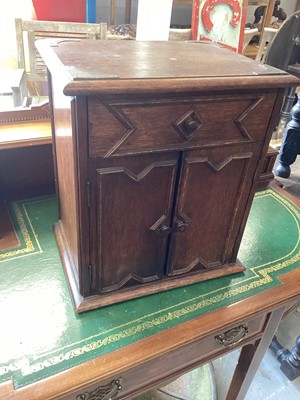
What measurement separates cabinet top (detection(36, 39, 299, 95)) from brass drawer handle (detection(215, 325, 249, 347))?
0.54m

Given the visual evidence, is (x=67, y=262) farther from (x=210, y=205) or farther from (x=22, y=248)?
(x=210, y=205)

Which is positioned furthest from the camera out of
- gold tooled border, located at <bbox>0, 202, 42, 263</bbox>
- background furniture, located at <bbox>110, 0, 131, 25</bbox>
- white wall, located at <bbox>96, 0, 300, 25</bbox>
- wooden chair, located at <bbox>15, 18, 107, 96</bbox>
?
white wall, located at <bbox>96, 0, 300, 25</bbox>

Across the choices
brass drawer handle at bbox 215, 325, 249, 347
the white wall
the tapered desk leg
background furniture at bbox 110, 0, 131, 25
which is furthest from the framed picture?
the white wall

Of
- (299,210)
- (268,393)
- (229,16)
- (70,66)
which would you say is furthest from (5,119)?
(268,393)

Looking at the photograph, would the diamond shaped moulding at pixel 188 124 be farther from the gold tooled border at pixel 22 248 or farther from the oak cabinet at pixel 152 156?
the gold tooled border at pixel 22 248

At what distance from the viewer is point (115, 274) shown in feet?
2.52

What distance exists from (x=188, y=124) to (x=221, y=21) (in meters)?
1.16

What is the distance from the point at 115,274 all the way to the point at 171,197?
204 millimetres

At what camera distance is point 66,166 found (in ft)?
2.38

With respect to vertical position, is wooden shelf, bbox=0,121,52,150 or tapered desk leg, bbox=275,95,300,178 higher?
wooden shelf, bbox=0,121,52,150

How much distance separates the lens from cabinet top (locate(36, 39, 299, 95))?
55 cm

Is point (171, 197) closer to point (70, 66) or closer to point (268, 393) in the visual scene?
point (70, 66)

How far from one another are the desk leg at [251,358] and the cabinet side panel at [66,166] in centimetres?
52

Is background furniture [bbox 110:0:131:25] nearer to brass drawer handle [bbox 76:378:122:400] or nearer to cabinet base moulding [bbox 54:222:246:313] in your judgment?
cabinet base moulding [bbox 54:222:246:313]
